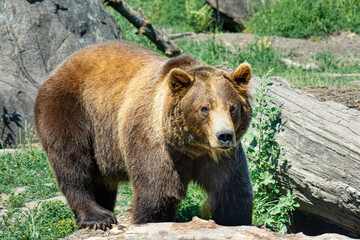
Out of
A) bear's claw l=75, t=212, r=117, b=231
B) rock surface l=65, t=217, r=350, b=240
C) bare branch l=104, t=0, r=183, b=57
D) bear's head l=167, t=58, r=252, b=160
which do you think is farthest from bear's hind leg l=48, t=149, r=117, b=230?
bare branch l=104, t=0, r=183, b=57

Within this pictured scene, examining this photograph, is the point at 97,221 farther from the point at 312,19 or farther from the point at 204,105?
the point at 312,19

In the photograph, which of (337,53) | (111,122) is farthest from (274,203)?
(337,53)

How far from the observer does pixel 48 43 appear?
28.0ft

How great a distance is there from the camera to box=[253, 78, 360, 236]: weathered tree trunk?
4340 mm

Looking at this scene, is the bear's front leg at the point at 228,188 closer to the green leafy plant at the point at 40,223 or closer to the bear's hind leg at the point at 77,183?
the bear's hind leg at the point at 77,183

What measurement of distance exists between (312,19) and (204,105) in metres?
9.79

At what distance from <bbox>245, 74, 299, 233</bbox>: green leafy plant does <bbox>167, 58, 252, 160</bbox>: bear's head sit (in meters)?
1.18

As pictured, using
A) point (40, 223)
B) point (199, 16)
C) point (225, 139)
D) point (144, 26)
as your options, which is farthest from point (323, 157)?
point (199, 16)

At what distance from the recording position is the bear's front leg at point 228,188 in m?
3.85

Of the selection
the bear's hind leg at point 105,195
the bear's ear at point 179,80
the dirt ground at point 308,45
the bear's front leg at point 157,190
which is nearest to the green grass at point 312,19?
the dirt ground at point 308,45

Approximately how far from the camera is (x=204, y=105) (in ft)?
11.6

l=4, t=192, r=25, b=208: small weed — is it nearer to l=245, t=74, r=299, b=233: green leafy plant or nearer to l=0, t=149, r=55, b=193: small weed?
l=0, t=149, r=55, b=193: small weed

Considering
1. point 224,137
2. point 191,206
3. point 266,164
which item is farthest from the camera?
point 191,206

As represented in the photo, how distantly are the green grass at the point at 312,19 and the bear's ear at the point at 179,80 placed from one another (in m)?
9.13
